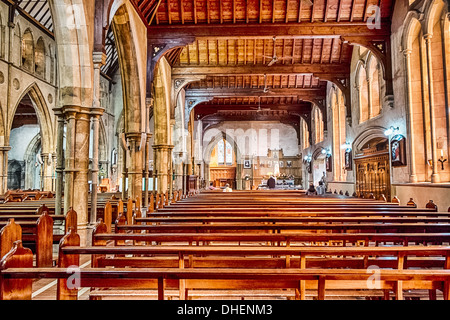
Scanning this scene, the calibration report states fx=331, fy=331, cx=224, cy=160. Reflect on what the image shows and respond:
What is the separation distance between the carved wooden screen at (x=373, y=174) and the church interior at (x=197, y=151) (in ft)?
0.26

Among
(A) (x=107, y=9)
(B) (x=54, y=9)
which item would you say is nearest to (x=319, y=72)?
(A) (x=107, y=9)

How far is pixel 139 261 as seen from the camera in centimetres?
297

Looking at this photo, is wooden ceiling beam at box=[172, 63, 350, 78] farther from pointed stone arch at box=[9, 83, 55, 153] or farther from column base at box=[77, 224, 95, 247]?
column base at box=[77, 224, 95, 247]

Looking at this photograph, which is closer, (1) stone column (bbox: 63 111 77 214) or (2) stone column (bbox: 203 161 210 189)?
(1) stone column (bbox: 63 111 77 214)

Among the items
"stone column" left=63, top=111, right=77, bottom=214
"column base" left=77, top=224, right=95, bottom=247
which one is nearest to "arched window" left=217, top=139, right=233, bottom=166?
"column base" left=77, top=224, right=95, bottom=247

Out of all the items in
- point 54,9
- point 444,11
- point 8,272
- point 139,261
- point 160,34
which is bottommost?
point 139,261

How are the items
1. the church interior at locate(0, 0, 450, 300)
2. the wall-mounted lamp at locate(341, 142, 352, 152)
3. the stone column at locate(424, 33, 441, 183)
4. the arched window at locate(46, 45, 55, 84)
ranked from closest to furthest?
the church interior at locate(0, 0, 450, 300)
the stone column at locate(424, 33, 441, 183)
the wall-mounted lamp at locate(341, 142, 352, 152)
the arched window at locate(46, 45, 55, 84)

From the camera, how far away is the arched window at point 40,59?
584 inches

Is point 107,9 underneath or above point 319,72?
underneath

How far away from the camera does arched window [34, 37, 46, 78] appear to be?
14.8 metres

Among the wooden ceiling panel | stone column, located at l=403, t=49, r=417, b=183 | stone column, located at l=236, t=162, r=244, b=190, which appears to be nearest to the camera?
stone column, located at l=403, t=49, r=417, b=183

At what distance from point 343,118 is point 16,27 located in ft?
46.6

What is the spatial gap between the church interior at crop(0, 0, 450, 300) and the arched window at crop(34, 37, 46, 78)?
6 cm

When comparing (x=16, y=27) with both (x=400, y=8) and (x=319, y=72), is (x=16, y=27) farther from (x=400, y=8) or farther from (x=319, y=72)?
(x=400, y=8)
